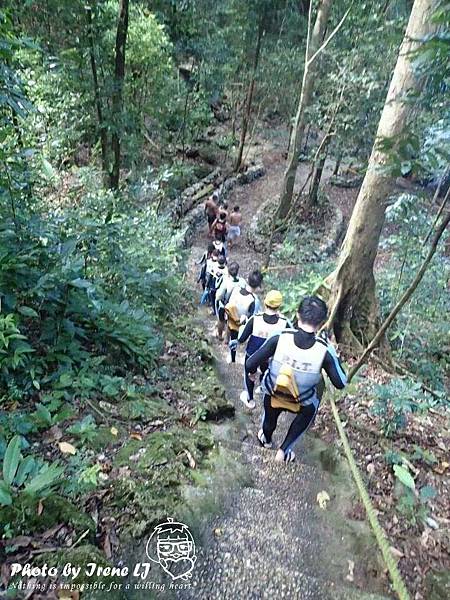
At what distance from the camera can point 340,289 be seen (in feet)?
23.9

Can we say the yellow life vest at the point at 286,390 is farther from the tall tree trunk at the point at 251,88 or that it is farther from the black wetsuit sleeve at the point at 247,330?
the tall tree trunk at the point at 251,88

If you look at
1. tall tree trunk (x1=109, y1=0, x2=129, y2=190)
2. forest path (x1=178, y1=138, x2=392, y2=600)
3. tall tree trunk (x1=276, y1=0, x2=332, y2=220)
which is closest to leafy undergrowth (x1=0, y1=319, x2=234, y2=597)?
forest path (x1=178, y1=138, x2=392, y2=600)

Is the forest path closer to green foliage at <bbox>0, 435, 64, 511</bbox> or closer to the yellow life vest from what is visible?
the yellow life vest

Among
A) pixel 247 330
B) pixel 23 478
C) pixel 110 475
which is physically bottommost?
pixel 110 475

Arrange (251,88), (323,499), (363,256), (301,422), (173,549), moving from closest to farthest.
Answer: (173,549) → (323,499) → (301,422) → (363,256) → (251,88)

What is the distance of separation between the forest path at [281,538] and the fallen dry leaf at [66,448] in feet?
3.83

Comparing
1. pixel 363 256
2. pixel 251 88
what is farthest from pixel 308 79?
pixel 363 256

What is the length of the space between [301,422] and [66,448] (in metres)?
2.16

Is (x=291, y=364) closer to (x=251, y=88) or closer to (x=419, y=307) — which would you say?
(x=419, y=307)

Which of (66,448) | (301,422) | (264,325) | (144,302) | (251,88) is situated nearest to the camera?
(66,448)

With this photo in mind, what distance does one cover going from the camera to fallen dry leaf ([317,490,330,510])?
12.5ft

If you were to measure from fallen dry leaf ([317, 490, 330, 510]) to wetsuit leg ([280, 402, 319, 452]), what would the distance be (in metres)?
0.52

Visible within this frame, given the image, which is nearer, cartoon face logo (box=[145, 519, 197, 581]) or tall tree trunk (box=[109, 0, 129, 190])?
cartoon face logo (box=[145, 519, 197, 581])

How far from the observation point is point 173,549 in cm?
256
